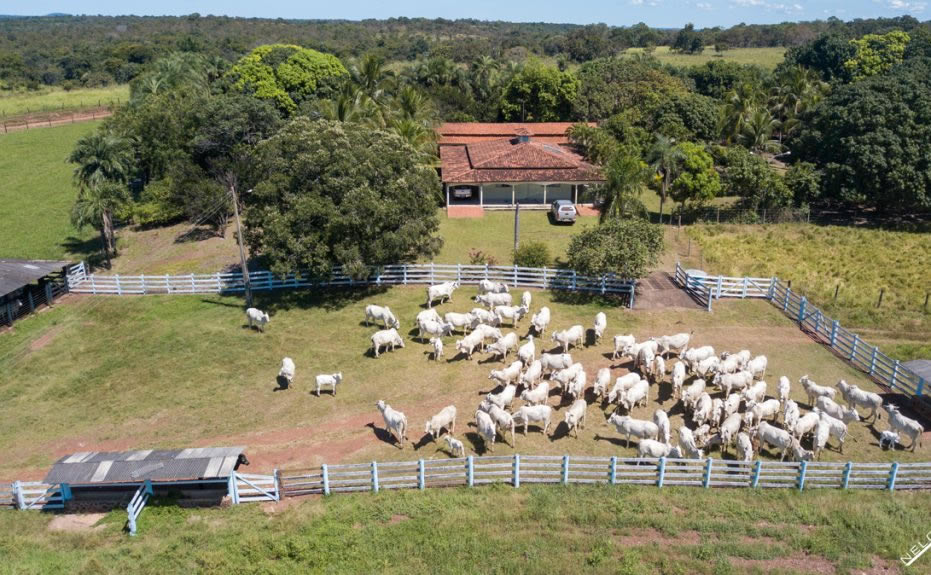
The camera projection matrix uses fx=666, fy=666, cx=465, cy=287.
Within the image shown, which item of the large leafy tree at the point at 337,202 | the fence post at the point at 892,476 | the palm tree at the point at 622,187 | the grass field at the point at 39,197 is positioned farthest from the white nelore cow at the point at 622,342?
the grass field at the point at 39,197

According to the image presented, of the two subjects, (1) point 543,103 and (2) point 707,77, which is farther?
(2) point 707,77

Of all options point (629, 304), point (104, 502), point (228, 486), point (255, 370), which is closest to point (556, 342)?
point (629, 304)

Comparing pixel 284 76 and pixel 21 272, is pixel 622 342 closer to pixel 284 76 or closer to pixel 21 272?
pixel 21 272

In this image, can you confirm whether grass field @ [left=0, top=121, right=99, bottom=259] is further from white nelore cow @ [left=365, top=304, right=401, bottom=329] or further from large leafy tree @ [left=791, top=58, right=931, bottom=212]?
large leafy tree @ [left=791, top=58, right=931, bottom=212]

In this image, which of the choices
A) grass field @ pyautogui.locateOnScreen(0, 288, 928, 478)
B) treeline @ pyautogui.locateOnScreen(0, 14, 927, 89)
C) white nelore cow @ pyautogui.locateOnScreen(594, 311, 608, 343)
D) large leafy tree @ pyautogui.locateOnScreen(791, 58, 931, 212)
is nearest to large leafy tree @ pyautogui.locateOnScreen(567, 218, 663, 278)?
grass field @ pyautogui.locateOnScreen(0, 288, 928, 478)

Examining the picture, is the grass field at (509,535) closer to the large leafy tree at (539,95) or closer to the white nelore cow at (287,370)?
the white nelore cow at (287,370)

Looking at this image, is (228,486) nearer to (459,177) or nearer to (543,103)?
(459,177)
